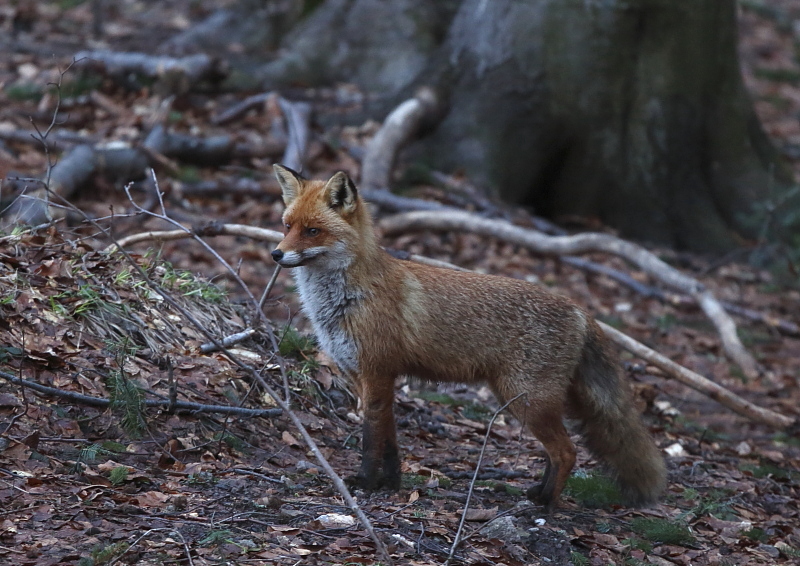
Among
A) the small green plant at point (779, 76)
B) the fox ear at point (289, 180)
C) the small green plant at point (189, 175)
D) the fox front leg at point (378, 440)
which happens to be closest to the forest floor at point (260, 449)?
the fox front leg at point (378, 440)

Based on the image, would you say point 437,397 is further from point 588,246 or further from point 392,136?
point 392,136

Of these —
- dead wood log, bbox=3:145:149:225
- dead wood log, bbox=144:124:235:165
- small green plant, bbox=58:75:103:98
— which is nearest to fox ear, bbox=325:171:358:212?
dead wood log, bbox=3:145:149:225

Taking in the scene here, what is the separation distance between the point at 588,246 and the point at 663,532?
5.60m

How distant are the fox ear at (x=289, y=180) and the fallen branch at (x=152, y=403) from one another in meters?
1.56

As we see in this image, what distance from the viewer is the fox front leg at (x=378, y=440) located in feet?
18.2

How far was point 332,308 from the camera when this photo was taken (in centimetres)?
568

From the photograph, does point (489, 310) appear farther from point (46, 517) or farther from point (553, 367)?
point (46, 517)

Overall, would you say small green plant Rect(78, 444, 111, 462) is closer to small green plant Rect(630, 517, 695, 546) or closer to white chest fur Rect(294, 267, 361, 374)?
white chest fur Rect(294, 267, 361, 374)

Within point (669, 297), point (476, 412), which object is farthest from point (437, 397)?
point (669, 297)

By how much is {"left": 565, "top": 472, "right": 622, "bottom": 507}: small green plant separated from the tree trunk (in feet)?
23.1

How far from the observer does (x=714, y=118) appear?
43.8 ft

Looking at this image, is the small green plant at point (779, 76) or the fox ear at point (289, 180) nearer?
the fox ear at point (289, 180)

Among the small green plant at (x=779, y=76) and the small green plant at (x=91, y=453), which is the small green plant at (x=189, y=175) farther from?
the small green plant at (x=779, y=76)

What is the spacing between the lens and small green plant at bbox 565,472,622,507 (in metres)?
6.20
